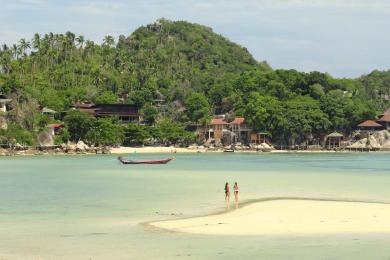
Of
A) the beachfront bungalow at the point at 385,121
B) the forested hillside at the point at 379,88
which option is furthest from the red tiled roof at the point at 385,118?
the forested hillside at the point at 379,88

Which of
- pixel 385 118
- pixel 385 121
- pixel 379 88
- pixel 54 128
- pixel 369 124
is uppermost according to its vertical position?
pixel 379 88

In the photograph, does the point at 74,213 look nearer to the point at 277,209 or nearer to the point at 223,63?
the point at 277,209

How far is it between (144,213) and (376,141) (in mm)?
98233

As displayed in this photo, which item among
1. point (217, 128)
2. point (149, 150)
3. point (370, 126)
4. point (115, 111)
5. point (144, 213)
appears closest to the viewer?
point (144, 213)

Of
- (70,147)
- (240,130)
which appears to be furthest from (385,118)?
(70,147)

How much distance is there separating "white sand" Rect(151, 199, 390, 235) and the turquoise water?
1132 mm

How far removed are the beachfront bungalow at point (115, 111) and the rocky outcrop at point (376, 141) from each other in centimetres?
4087

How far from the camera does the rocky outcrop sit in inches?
4702

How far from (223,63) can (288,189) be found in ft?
464

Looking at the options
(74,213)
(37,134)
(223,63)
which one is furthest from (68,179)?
(223,63)

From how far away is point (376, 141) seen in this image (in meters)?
120

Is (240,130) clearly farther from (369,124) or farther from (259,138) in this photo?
(369,124)

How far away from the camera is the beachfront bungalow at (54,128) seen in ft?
329

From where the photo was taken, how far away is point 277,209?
28.8 meters
